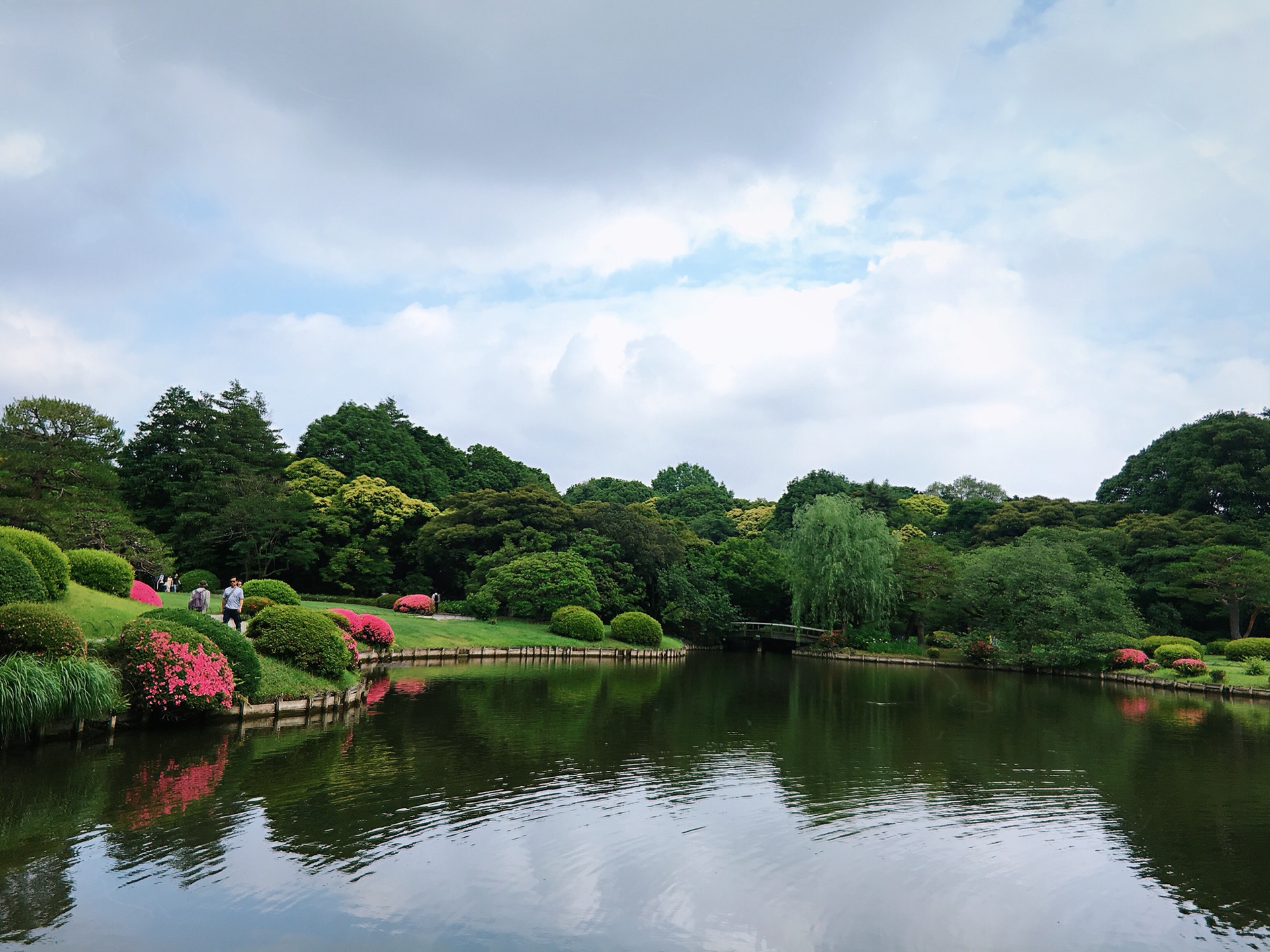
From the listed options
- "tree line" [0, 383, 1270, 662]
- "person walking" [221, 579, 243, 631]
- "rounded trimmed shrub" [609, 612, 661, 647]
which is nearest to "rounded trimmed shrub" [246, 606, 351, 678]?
"person walking" [221, 579, 243, 631]

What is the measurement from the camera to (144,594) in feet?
63.9

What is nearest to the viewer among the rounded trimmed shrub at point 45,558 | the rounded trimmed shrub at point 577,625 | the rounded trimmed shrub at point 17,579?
the rounded trimmed shrub at point 17,579

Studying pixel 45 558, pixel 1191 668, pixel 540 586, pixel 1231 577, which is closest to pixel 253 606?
pixel 45 558

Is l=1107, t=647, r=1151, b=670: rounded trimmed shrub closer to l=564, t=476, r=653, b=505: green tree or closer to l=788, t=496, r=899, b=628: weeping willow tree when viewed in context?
l=788, t=496, r=899, b=628: weeping willow tree

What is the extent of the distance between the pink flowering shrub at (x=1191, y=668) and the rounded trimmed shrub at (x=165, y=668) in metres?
33.0

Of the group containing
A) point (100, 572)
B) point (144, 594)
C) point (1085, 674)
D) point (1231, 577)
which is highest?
point (1231, 577)

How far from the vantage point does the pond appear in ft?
21.6

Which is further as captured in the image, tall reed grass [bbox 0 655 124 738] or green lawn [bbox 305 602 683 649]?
green lawn [bbox 305 602 683 649]

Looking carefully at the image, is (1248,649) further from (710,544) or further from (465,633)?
(465,633)

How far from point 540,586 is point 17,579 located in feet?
80.4

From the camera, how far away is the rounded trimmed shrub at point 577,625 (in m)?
35.1

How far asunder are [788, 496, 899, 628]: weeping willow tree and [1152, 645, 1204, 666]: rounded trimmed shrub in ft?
37.7

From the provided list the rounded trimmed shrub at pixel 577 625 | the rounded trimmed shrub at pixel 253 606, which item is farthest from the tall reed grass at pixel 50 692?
the rounded trimmed shrub at pixel 577 625

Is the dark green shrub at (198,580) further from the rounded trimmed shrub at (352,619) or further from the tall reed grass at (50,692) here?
the tall reed grass at (50,692)
